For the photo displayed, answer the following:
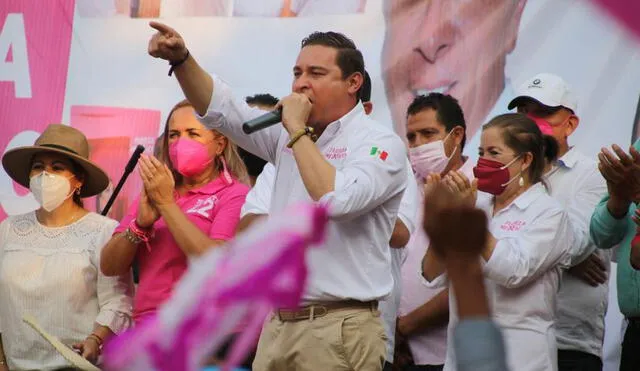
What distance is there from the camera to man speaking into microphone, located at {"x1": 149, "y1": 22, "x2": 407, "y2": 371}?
3404 millimetres

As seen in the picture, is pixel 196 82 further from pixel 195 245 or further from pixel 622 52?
pixel 622 52

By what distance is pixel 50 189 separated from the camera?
15.4ft

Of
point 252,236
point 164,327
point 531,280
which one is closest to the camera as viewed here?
point 164,327

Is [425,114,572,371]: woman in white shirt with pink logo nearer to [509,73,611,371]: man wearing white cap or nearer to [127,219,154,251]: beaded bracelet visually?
[509,73,611,371]: man wearing white cap

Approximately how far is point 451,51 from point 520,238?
1.31 metres

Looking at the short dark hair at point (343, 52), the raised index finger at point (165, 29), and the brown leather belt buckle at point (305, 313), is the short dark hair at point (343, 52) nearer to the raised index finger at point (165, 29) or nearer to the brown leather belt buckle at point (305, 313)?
the raised index finger at point (165, 29)

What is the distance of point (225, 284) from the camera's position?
132 cm

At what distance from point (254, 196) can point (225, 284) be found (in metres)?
2.91

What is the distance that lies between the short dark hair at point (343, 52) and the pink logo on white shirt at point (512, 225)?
2.50ft

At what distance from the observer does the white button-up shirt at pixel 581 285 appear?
4.40 m

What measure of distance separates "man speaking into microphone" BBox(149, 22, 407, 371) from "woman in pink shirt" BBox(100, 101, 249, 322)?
595 millimetres

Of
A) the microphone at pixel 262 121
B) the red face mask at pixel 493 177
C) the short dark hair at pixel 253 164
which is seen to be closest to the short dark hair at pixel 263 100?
the short dark hair at pixel 253 164

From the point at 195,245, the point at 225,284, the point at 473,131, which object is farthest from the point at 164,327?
the point at 473,131

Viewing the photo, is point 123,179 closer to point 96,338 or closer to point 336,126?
point 96,338
